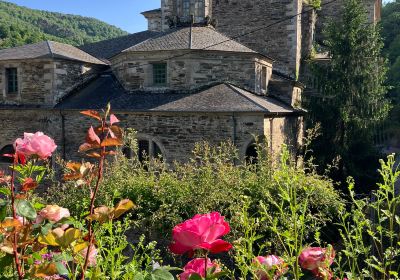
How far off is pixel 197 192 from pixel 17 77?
442 inches

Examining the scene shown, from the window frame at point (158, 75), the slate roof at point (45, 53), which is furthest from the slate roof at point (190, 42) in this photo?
the slate roof at point (45, 53)

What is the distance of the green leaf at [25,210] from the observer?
1.88 metres

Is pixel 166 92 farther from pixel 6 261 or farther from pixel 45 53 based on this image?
pixel 6 261

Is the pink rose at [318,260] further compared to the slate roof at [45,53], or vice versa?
the slate roof at [45,53]

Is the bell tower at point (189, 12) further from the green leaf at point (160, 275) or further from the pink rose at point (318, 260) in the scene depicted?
the green leaf at point (160, 275)

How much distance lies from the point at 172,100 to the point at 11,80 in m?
6.76

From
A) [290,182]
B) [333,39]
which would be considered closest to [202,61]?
[333,39]

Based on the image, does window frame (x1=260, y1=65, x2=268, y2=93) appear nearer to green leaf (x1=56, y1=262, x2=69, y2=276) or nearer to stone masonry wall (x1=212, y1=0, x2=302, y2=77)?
stone masonry wall (x1=212, y1=0, x2=302, y2=77)

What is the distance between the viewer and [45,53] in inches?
A: 620

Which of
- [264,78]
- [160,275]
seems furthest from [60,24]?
[160,275]

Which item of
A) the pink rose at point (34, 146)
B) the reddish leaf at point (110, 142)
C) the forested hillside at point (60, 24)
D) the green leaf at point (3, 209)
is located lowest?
the green leaf at point (3, 209)

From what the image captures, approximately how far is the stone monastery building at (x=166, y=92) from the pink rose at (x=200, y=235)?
10.8m

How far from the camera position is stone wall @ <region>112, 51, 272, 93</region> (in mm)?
14922

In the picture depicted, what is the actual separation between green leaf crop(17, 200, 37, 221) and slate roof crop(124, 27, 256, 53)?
43.7ft
